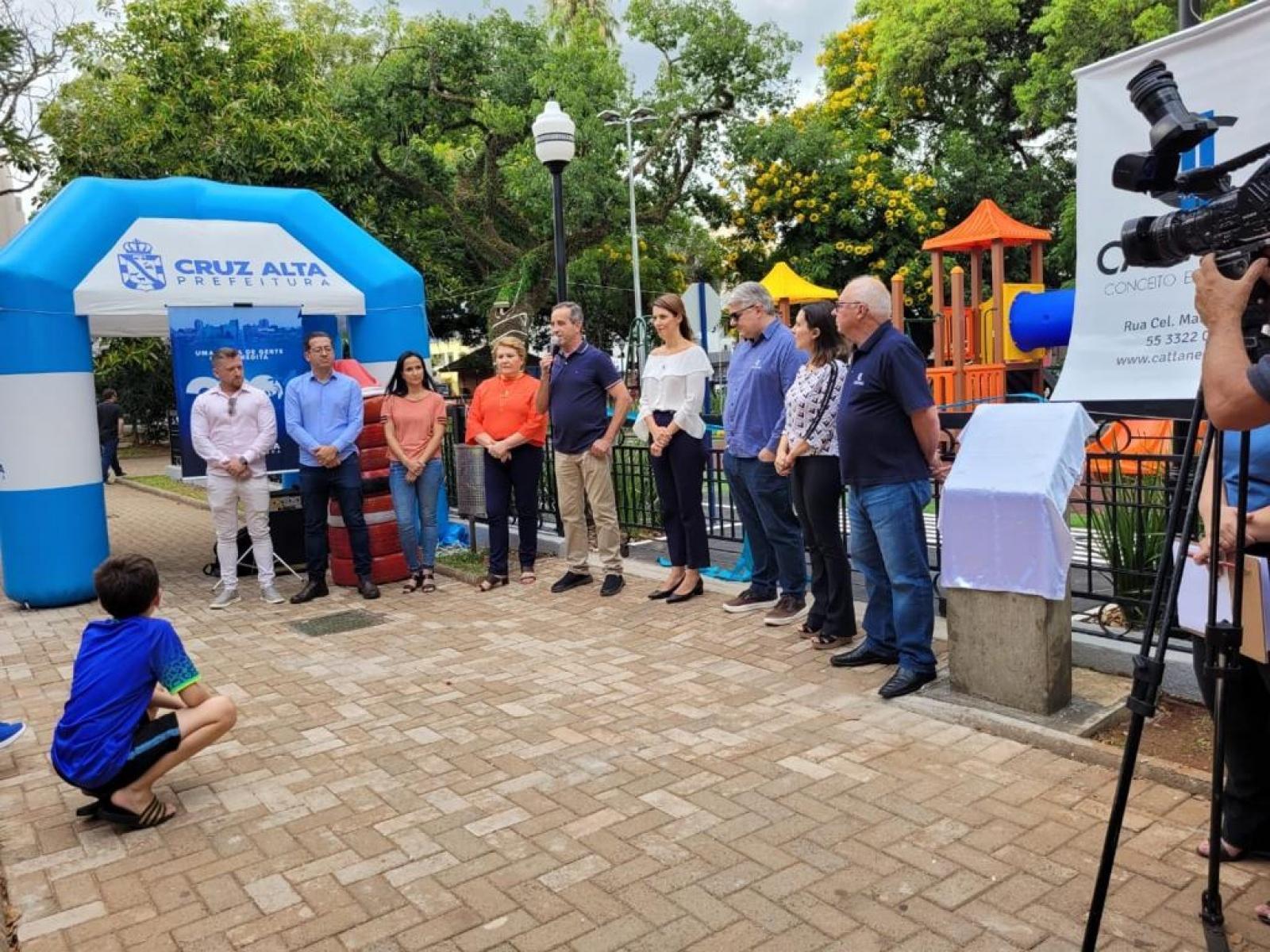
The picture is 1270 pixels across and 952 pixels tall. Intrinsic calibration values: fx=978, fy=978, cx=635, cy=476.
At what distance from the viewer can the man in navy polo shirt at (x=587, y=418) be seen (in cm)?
705

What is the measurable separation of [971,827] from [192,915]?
256 centimetres

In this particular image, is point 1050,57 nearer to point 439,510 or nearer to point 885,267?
point 885,267

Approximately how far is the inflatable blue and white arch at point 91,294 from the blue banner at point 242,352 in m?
0.12

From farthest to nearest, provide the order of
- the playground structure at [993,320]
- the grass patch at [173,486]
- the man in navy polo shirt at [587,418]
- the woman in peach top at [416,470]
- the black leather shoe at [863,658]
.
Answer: the grass patch at [173,486], the playground structure at [993,320], the woman in peach top at [416,470], the man in navy polo shirt at [587,418], the black leather shoe at [863,658]

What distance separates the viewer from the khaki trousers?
7.11 metres

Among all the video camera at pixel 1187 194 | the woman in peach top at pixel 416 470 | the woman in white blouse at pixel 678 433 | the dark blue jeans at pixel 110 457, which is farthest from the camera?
the dark blue jeans at pixel 110 457

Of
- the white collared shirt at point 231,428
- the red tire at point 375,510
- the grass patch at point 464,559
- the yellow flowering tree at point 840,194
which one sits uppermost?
the yellow flowering tree at point 840,194

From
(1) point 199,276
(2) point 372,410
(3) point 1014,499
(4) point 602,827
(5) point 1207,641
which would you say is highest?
(1) point 199,276

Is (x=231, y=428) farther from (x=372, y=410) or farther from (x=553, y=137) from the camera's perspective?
(x=553, y=137)

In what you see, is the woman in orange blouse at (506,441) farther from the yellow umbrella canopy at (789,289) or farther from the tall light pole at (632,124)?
the tall light pole at (632,124)

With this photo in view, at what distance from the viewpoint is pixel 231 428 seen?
23.8 feet

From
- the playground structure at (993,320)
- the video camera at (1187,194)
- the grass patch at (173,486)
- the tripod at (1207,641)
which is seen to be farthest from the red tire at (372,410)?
the playground structure at (993,320)

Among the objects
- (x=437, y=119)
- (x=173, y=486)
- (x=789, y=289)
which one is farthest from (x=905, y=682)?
(x=437, y=119)

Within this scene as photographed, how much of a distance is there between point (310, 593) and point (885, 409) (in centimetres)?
478
